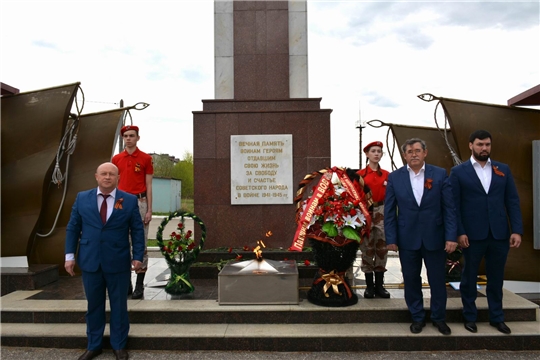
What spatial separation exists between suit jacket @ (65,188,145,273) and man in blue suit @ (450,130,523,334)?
2.97m

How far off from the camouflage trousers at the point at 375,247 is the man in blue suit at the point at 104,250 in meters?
2.37

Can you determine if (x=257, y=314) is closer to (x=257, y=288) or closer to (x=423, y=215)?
(x=257, y=288)

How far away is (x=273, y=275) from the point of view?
12.8 ft

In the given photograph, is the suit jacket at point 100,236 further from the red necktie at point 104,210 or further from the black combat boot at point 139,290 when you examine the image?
the black combat boot at point 139,290

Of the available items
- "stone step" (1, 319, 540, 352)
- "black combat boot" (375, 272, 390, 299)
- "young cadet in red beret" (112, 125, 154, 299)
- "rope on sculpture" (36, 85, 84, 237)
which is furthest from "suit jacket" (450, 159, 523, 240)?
"rope on sculpture" (36, 85, 84, 237)

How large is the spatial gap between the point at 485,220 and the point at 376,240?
1.14 m

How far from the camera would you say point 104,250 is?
3229 millimetres

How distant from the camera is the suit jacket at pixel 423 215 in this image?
350 cm

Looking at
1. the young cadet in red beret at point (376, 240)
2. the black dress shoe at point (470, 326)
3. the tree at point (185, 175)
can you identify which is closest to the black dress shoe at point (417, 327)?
the black dress shoe at point (470, 326)

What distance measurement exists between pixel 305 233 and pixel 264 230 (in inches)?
78.5

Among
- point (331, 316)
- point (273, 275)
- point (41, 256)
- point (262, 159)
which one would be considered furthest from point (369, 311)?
point (41, 256)

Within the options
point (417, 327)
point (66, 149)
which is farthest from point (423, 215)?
point (66, 149)

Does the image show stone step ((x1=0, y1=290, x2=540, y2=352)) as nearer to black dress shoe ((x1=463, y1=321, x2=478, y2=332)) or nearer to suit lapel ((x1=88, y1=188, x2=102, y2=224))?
black dress shoe ((x1=463, y1=321, x2=478, y2=332))

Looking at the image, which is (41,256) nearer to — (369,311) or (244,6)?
(369,311)
